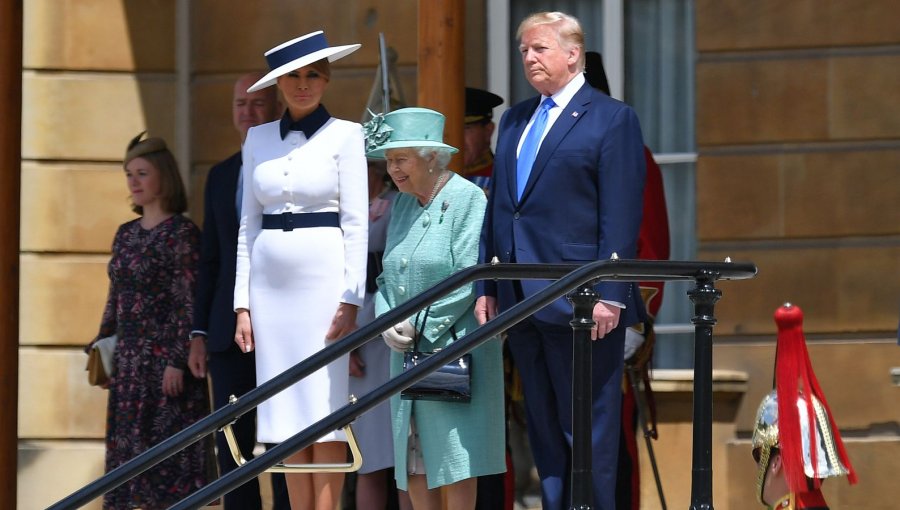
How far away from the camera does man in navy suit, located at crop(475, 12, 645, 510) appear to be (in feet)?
16.7

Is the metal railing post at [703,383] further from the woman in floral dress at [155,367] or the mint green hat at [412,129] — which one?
the woman in floral dress at [155,367]

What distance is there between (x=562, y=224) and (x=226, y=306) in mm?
1605

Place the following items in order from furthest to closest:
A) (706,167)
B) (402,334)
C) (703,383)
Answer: (706,167)
(402,334)
(703,383)

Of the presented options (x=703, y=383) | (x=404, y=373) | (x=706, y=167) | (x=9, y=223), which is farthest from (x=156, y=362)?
(x=703, y=383)

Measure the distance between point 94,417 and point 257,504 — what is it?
2027mm

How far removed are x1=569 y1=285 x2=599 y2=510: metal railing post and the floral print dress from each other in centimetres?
267

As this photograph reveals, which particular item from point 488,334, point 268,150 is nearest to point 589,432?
point 488,334

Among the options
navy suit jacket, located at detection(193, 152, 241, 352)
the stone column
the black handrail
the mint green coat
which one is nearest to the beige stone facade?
the stone column

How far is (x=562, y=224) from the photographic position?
5.19 metres

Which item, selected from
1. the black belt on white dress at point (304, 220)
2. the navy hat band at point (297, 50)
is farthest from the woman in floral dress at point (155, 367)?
the navy hat band at point (297, 50)

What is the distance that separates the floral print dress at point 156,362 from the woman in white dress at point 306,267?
94 cm

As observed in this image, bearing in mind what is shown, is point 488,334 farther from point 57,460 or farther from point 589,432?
point 57,460

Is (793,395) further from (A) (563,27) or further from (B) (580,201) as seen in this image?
(A) (563,27)

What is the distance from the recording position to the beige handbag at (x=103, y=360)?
263 inches
